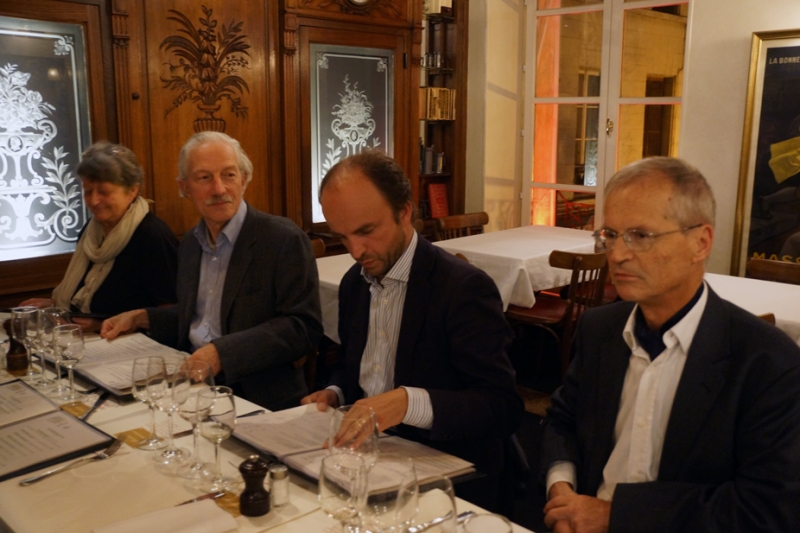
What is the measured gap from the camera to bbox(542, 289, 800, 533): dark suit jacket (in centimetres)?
139

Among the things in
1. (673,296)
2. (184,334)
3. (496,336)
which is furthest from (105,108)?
(673,296)

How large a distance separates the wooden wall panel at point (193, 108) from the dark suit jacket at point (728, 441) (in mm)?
3589

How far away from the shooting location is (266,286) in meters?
2.52

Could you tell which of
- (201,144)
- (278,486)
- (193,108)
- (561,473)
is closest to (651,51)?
(193,108)

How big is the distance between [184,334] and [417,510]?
1.66m

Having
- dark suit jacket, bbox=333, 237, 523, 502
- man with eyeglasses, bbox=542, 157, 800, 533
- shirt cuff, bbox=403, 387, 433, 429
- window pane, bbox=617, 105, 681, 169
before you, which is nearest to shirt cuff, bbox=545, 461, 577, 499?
man with eyeglasses, bbox=542, 157, 800, 533

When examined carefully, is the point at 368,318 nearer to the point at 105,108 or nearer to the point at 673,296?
the point at 673,296

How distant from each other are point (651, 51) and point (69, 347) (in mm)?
5304

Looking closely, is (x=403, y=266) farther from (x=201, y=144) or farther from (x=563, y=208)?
(x=563, y=208)

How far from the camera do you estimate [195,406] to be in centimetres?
154

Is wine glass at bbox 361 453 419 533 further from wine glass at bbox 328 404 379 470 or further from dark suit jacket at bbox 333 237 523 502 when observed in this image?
dark suit jacket at bbox 333 237 523 502

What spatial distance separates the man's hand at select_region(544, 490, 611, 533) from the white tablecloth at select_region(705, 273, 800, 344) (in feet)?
6.16

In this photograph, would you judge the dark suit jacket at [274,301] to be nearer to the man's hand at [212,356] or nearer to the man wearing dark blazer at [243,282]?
the man wearing dark blazer at [243,282]

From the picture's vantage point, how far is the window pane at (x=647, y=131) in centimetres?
592
